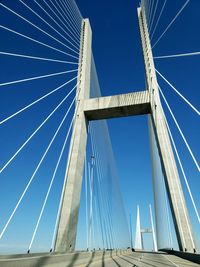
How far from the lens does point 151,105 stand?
13.8 metres

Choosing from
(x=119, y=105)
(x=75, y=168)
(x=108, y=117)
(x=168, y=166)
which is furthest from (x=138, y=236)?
(x=168, y=166)

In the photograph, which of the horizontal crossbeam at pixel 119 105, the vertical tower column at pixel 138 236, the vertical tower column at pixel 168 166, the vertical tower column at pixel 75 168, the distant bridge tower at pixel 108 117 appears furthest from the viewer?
the vertical tower column at pixel 138 236

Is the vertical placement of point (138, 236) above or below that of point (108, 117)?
above

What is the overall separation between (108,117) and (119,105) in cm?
133

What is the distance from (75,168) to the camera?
12836mm

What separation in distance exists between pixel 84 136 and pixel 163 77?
15.2 feet

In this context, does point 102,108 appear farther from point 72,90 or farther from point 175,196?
point 175,196

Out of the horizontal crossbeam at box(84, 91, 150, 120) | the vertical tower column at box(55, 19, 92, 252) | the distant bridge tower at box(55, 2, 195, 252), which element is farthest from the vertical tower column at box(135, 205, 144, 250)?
the vertical tower column at box(55, 19, 92, 252)

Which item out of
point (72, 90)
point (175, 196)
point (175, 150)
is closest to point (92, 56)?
point (72, 90)

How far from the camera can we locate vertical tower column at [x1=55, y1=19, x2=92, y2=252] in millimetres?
11453

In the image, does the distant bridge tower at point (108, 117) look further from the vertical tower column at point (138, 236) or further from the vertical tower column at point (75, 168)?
the vertical tower column at point (138, 236)

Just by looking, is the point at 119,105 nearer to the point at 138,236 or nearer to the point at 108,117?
the point at 108,117

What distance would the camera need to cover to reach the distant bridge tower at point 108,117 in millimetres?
11148

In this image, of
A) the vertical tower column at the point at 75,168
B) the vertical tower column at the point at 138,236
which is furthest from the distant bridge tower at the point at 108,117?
the vertical tower column at the point at 138,236
